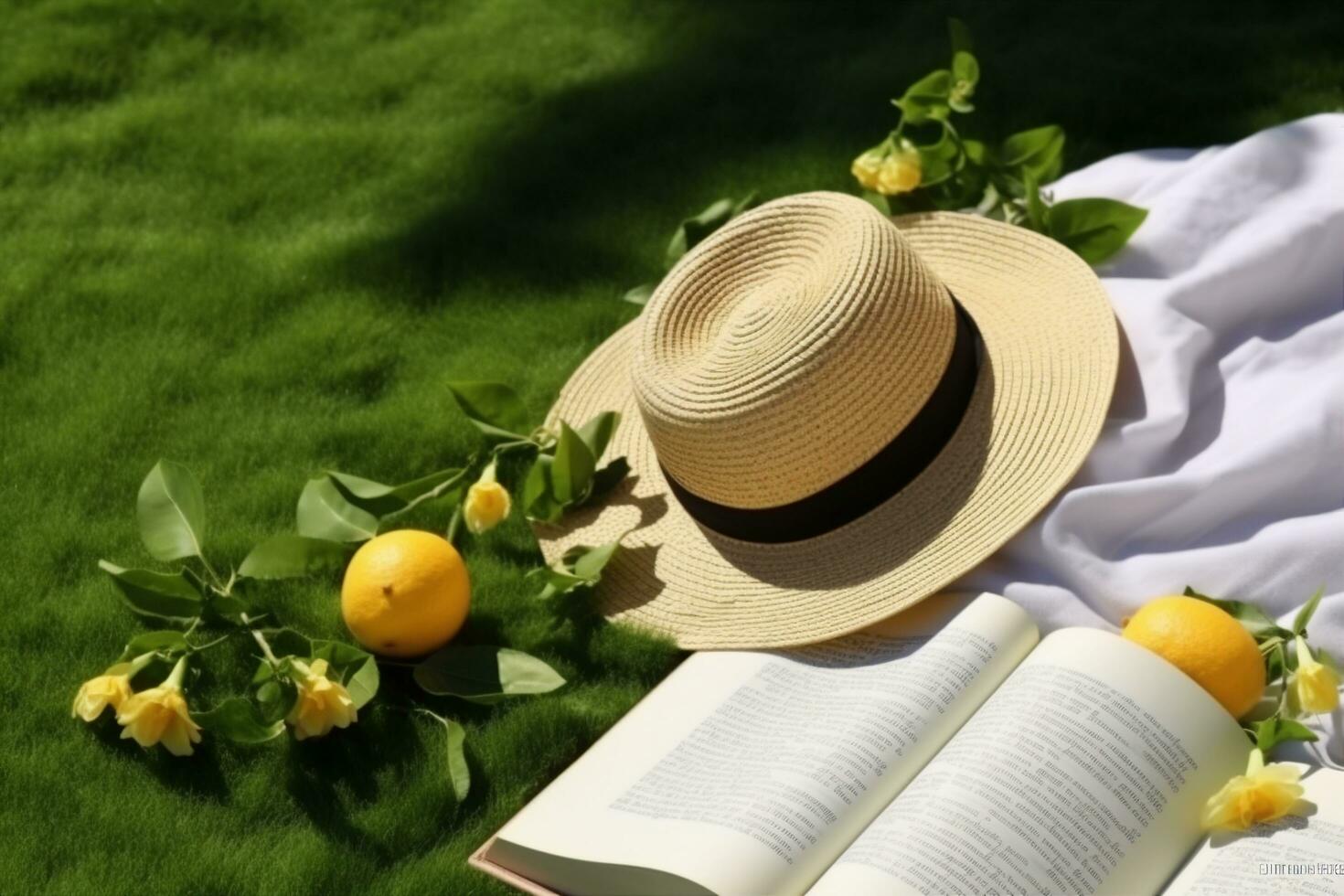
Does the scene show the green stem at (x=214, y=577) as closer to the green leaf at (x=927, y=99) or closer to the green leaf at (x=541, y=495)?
the green leaf at (x=541, y=495)

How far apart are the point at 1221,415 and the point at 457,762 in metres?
1.14

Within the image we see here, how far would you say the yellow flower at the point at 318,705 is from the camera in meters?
1.77

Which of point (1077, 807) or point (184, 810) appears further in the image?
point (184, 810)

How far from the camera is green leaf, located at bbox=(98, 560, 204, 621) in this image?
76.0 inches

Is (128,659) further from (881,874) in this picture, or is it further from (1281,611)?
(1281,611)

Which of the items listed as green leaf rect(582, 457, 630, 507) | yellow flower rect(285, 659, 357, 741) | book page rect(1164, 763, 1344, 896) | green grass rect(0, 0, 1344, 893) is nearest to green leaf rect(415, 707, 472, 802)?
green grass rect(0, 0, 1344, 893)

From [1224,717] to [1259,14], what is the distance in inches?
74.1

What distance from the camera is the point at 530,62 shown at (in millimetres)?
3150

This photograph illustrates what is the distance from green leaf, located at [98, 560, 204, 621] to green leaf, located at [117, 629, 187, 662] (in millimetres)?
64

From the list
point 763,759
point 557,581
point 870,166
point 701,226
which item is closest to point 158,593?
point 557,581

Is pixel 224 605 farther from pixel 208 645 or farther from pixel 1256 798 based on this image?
pixel 1256 798

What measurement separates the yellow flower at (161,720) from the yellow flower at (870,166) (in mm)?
1340

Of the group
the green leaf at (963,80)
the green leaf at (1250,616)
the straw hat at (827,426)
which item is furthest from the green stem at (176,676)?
the green leaf at (963,80)

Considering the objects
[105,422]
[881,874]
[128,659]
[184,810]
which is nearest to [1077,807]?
[881,874]
